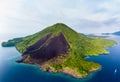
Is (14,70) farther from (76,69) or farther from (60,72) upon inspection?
(76,69)

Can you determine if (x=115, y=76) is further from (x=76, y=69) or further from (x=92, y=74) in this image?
(x=76, y=69)

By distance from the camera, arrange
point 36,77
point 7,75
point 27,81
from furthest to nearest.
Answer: point 7,75 < point 36,77 < point 27,81

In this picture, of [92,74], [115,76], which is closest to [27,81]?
[92,74]

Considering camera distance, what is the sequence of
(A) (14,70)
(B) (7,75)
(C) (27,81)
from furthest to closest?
(A) (14,70), (B) (7,75), (C) (27,81)

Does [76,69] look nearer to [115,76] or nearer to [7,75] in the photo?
[115,76]

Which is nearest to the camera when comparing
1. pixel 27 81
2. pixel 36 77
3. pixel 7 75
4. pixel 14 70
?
pixel 27 81

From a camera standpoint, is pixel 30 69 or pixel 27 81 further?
pixel 30 69

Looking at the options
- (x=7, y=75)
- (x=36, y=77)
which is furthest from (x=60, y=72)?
(x=7, y=75)

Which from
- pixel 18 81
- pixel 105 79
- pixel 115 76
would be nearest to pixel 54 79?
pixel 18 81

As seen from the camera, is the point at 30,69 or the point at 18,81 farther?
the point at 30,69
